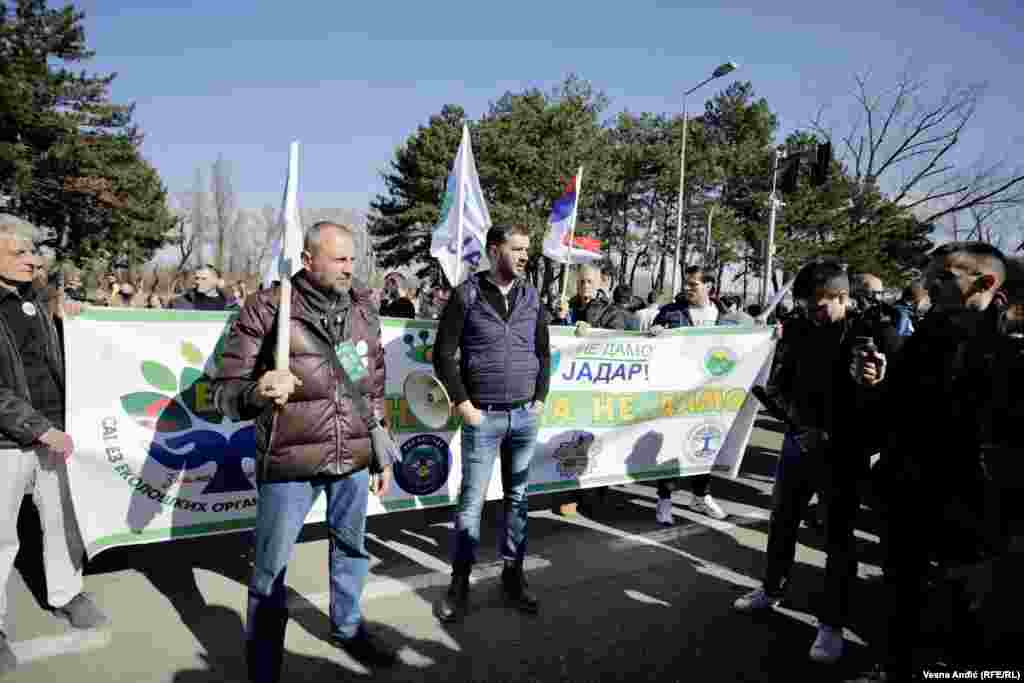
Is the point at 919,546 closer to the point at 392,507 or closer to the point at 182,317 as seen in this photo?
the point at 392,507

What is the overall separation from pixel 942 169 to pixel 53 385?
39766 mm

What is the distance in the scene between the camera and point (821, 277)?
3.14 metres

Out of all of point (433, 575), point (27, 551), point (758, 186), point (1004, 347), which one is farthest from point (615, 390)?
point (758, 186)

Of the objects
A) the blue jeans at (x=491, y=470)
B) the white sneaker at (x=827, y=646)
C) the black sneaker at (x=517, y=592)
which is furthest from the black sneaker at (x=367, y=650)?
the white sneaker at (x=827, y=646)

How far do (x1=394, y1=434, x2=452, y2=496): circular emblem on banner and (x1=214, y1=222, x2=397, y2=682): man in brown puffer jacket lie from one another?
125cm

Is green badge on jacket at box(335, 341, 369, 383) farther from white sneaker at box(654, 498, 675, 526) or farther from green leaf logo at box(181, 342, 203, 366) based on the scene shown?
white sneaker at box(654, 498, 675, 526)

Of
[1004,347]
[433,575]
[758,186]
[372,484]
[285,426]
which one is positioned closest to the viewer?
[1004,347]

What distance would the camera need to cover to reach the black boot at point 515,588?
3354mm

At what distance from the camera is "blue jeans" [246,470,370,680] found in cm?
242

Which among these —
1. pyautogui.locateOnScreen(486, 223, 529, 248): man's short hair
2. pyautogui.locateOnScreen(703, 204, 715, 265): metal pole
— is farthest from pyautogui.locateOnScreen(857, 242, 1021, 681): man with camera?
pyautogui.locateOnScreen(703, 204, 715, 265): metal pole

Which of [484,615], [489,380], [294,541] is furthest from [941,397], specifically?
[294,541]

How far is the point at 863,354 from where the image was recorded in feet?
8.49

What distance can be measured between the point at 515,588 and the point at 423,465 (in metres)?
1.08

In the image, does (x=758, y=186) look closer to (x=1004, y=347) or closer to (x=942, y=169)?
(x=942, y=169)
